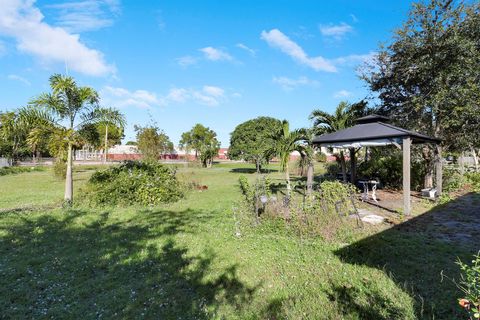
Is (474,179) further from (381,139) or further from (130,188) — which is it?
(130,188)

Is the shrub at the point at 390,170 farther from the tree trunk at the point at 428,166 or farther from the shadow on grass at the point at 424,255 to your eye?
the shadow on grass at the point at 424,255

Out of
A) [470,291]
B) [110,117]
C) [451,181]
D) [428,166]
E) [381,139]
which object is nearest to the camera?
[470,291]

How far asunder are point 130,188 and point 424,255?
9345mm

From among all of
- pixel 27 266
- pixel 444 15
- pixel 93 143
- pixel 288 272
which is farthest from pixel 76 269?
pixel 444 15

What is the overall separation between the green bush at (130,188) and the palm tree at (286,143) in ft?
14.4

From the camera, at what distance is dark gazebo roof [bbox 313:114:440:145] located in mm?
8328

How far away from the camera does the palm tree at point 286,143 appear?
33.8 feet

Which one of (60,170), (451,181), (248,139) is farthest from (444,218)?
(248,139)

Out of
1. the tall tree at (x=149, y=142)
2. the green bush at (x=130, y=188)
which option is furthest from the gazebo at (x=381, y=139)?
the tall tree at (x=149, y=142)

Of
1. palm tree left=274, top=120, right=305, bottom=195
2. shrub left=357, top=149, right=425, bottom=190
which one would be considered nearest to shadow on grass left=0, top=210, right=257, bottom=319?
palm tree left=274, top=120, right=305, bottom=195

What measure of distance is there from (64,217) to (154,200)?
3.00 metres

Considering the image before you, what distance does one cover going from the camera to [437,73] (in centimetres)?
1087

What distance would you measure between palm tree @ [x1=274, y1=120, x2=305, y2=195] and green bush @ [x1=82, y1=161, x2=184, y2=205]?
4.38 metres

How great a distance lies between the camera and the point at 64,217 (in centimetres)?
789
